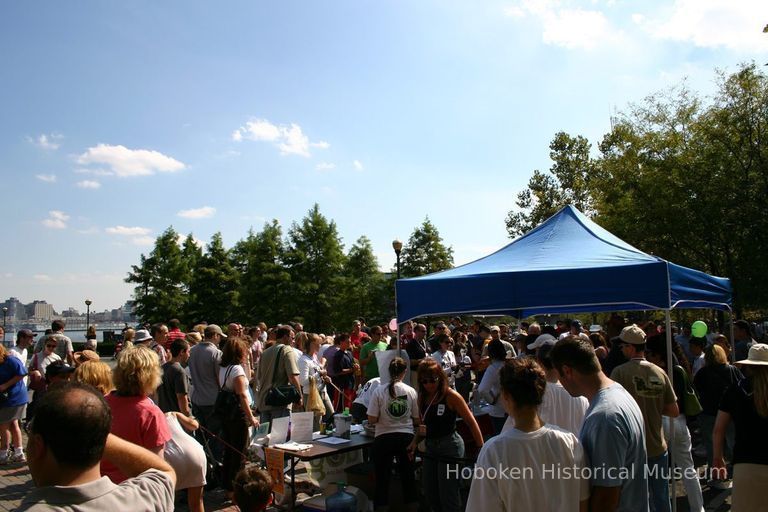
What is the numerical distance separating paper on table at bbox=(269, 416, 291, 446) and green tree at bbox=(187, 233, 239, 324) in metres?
34.7

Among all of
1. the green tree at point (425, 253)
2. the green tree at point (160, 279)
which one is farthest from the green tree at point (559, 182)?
the green tree at point (160, 279)

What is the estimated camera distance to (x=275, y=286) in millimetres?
37469

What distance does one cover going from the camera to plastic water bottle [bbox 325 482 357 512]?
5.18 meters

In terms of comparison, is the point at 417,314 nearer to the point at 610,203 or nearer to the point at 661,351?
the point at 661,351

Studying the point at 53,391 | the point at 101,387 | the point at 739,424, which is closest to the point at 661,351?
the point at 739,424

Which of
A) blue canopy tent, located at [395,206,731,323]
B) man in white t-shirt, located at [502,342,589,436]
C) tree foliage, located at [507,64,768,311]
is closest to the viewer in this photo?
man in white t-shirt, located at [502,342,589,436]

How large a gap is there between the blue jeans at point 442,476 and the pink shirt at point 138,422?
255cm

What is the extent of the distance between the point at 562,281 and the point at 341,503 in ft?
10.4

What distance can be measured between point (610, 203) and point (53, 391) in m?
26.5

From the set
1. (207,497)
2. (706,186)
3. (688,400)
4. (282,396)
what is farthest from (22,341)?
(706,186)

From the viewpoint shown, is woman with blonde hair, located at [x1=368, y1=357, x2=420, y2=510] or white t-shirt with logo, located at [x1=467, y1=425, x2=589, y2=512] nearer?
white t-shirt with logo, located at [x1=467, y1=425, x2=589, y2=512]

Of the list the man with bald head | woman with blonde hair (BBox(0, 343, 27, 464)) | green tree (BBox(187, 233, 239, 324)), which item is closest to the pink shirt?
the man with bald head

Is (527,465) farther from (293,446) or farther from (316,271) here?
(316,271)

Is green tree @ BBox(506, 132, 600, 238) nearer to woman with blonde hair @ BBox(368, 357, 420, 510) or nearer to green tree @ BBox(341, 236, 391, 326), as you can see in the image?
green tree @ BBox(341, 236, 391, 326)
